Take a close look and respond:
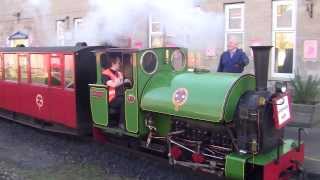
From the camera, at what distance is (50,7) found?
18.5 meters

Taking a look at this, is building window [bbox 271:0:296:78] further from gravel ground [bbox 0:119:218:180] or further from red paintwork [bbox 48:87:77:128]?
red paintwork [bbox 48:87:77:128]

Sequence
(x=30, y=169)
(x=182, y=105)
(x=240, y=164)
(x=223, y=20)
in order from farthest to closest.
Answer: (x=223, y=20), (x=30, y=169), (x=182, y=105), (x=240, y=164)

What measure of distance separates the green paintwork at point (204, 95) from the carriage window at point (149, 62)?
0.36m

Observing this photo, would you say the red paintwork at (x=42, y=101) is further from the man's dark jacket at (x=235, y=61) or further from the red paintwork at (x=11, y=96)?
the man's dark jacket at (x=235, y=61)

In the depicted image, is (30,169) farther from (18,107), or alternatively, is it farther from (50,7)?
(50,7)

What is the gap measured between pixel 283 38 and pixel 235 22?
145 cm

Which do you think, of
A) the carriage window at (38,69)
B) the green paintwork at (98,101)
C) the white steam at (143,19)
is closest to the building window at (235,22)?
the white steam at (143,19)

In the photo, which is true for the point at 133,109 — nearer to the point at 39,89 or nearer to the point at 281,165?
the point at 281,165

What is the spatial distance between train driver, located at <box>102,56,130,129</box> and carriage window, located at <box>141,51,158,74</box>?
552mm

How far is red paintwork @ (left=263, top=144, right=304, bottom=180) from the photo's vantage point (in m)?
6.00

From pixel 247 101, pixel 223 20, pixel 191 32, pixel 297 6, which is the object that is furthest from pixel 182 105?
pixel 223 20

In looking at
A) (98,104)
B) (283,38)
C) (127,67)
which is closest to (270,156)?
(127,67)

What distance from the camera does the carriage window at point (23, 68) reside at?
1050 centimetres

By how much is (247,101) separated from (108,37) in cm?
589
